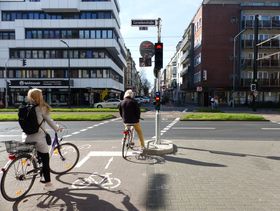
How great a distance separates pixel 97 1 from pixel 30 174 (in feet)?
161

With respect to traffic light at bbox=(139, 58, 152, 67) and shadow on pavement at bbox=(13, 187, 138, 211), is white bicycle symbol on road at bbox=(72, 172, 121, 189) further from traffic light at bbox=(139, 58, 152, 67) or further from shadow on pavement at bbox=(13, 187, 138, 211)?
traffic light at bbox=(139, 58, 152, 67)

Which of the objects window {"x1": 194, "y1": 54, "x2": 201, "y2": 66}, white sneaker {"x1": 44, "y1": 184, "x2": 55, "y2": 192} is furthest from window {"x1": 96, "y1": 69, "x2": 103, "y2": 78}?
white sneaker {"x1": 44, "y1": 184, "x2": 55, "y2": 192}

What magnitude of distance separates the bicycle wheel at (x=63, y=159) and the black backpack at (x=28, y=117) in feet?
5.04

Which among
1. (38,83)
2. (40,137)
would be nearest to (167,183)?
(40,137)

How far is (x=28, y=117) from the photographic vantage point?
520 cm

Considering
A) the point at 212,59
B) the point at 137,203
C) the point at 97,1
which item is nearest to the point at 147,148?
the point at 137,203

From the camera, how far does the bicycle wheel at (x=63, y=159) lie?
22.0ft

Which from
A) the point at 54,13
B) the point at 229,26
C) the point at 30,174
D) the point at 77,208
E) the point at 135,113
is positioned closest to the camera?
the point at 77,208

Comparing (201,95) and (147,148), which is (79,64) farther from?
(147,148)

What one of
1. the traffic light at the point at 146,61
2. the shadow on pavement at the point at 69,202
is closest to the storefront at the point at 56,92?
the traffic light at the point at 146,61

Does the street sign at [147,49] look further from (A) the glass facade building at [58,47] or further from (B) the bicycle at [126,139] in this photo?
(A) the glass facade building at [58,47]

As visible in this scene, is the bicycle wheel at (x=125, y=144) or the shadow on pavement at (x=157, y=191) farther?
the bicycle wheel at (x=125, y=144)

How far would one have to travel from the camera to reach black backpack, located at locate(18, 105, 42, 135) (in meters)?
5.20

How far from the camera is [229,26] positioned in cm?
4906
